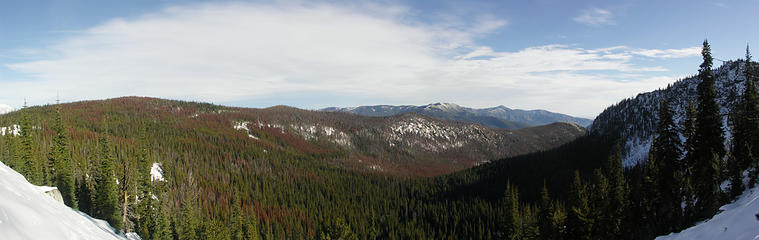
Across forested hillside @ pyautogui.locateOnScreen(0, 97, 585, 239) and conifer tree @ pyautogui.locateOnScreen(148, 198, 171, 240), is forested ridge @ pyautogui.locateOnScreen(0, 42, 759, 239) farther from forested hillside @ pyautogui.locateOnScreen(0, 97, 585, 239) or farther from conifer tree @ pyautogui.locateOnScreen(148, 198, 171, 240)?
forested hillside @ pyautogui.locateOnScreen(0, 97, 585, 239)

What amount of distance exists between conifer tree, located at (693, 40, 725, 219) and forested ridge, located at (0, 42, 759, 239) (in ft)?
0.52

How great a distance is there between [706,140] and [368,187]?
480 feet

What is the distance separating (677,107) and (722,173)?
17630 cm

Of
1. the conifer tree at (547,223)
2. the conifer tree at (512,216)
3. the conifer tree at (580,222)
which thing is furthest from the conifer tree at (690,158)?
the conifer tree at (512,216)

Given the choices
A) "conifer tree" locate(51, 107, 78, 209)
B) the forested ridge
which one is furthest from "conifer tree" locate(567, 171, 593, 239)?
"conifer tree" locate(51, 107, 78, 209)

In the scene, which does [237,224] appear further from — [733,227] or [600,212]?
[733,227]

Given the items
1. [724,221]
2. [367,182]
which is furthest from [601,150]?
[724,221]

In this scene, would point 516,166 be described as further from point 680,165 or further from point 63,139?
point 63,139

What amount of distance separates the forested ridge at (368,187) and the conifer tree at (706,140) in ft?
0.52

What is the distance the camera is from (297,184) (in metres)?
167

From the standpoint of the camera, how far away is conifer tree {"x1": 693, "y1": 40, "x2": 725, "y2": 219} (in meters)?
36.5

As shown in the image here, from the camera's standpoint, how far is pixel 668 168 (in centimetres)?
4378

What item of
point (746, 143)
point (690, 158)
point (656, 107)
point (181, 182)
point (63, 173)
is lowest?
point (181, 182)

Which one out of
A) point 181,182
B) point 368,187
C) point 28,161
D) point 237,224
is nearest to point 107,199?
point 28,161
